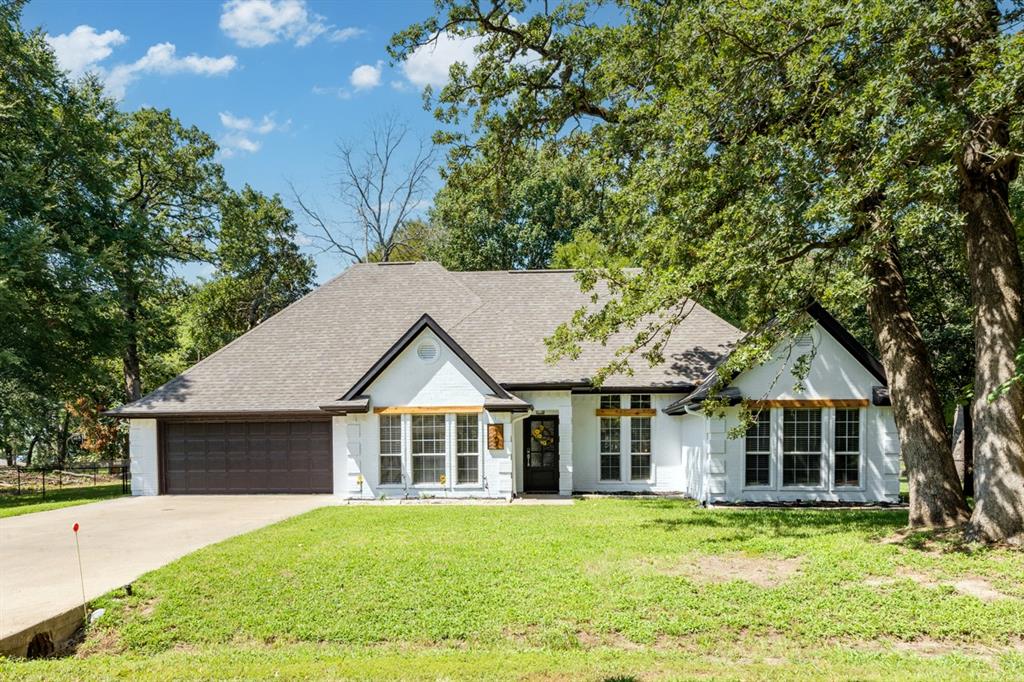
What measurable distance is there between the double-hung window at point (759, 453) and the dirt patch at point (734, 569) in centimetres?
576

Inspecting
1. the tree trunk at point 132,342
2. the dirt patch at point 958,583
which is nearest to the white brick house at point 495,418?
the tree trunk at point 132,342

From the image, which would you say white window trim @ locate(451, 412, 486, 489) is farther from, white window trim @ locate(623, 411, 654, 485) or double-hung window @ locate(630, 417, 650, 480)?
double-hung window @ locate(630, 417, 650, 480)

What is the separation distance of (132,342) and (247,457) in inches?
355

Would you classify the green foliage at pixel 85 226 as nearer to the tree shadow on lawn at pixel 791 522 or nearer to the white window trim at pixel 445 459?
the white window trim at pixel 445 459

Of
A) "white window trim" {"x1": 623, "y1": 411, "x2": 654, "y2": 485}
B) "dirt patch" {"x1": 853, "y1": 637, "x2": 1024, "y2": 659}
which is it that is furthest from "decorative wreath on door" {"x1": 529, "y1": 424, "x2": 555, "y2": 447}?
"dirt patch" {"x1": 853, "y1": 637, "x2": 1024, "y2": 659}

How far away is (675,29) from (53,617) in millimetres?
11787

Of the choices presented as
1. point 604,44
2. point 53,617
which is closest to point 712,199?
point 604,44

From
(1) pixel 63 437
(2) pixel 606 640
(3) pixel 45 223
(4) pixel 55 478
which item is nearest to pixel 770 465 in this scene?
(2) pixel 606 640

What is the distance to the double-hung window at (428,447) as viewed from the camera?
52.1ft

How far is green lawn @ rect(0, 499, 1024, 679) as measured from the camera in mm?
6105

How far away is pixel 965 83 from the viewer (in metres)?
8.48

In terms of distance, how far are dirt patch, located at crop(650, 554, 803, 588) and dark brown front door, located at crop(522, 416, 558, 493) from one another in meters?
7.69

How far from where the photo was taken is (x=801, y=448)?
1472 cm

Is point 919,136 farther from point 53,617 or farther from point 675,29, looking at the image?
point 53,617
